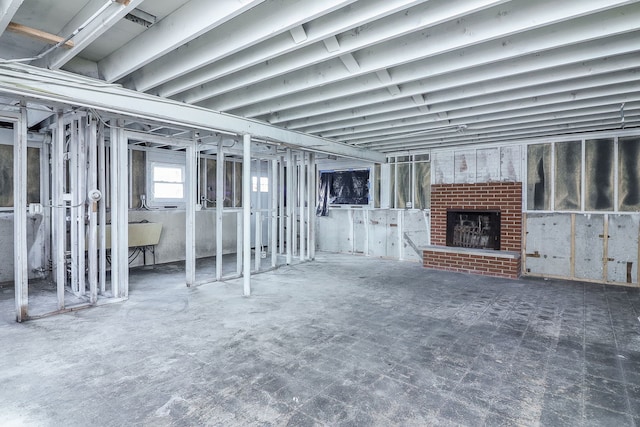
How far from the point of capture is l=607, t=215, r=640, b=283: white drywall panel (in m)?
5.89

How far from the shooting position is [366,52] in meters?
3.49

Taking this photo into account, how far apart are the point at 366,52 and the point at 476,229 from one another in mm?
5145

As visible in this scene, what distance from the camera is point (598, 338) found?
3.58 meters

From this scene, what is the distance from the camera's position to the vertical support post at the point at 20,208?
3854 millimetres

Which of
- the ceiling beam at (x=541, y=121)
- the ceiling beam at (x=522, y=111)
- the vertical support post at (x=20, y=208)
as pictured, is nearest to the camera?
the vertical support post at (x=20, y=208)

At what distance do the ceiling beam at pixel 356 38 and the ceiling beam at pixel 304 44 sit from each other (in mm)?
11

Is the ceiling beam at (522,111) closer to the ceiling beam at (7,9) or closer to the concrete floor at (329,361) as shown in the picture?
the concrete floor at (329,361)

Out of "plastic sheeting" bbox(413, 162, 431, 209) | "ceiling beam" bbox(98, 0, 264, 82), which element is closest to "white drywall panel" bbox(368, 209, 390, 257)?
"plastic sheeting" bbox(413, 162, 431, 209)

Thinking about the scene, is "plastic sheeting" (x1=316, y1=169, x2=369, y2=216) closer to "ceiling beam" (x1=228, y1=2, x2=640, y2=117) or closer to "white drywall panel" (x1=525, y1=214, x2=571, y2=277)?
"white drywall panel" (x1=525, y1=214, x2=571, y2=277)

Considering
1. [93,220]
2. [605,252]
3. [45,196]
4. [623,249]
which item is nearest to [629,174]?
[623,249]

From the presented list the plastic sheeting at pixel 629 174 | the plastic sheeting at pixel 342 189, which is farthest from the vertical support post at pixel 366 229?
the plastic sheeting at pixel 629 174

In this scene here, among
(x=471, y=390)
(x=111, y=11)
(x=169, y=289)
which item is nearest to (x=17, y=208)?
(x=169, y=289)

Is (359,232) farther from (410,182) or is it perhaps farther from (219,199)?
(219,199)

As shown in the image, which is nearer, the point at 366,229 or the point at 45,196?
the point at 45,196
